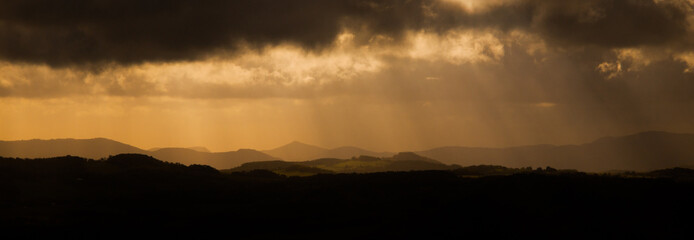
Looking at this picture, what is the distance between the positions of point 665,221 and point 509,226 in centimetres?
2417

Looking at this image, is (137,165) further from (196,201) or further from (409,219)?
(409,219)

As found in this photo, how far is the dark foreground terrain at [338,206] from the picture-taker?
6919 cm

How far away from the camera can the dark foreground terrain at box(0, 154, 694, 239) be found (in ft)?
227

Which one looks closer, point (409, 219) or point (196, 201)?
point (409, 219)

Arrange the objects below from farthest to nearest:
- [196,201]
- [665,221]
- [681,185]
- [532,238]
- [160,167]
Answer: [160,167] < [681,185] < [196,201] < [665,221] < [532,238]

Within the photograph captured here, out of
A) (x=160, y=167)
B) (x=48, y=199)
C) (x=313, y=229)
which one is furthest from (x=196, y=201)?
(x=160, y=167)

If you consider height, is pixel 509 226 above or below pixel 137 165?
below

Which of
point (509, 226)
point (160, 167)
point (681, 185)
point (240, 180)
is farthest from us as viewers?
point (160, 167)

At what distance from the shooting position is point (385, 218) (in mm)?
75625

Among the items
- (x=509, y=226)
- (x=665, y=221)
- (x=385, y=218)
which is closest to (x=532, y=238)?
(x=509, y=226)

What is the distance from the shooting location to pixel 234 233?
67.4m

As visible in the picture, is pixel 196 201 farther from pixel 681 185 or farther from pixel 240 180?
pixel 681 185

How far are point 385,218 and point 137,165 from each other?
94.4 meters

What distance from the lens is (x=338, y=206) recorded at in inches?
3504
